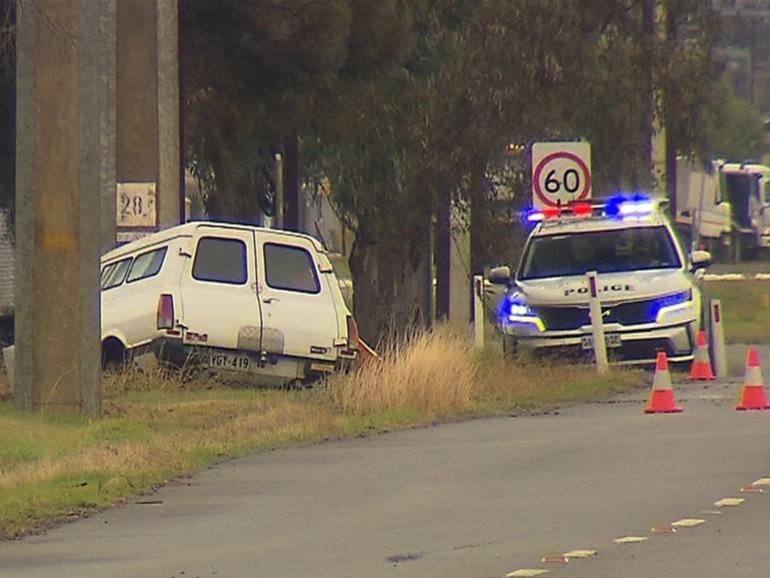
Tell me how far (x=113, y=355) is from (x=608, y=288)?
598 cm

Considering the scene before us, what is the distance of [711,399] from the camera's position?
67.7 feet

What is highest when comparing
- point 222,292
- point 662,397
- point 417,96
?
point 417,96

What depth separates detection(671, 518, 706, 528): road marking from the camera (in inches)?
450

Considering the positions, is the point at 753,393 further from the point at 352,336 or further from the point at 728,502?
the point at 728,502

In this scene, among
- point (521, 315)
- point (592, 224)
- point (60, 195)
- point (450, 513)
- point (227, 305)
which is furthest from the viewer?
point (592, 224)

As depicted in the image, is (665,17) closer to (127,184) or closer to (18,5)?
(127,184)

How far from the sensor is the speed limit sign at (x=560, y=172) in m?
25.2


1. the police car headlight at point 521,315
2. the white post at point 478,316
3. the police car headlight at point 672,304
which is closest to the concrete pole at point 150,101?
the police car headlight at point 521,315

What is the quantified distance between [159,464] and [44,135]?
4.07 m

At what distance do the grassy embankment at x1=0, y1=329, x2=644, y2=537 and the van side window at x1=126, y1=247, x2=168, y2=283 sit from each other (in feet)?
3.62

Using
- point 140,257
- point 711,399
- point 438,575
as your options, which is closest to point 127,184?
point 140,257

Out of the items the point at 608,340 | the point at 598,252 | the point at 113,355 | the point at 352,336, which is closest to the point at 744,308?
the point at 598,252

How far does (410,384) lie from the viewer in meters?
19.2

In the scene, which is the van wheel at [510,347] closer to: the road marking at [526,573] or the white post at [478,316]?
the white post at [478,316]
